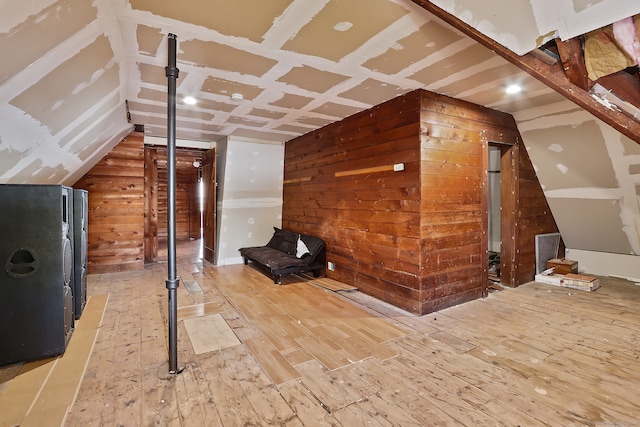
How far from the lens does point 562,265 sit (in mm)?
4410

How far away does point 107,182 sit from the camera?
191 inches

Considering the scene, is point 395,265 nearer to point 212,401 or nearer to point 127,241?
point 212,401

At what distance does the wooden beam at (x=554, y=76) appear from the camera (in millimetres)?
1792

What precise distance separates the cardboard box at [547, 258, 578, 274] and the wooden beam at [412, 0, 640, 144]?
124 inches

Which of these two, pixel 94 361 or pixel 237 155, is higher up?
pixel 237 155

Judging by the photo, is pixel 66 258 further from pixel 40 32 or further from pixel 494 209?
pixel 494 209

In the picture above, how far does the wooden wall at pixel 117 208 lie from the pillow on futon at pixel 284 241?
2226mm

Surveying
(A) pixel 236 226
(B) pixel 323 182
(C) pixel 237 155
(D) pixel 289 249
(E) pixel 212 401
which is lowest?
(E) pixel 212 401

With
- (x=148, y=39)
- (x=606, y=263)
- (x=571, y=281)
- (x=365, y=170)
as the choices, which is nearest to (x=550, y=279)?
(x=571, y=281)

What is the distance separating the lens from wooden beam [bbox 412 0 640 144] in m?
1.79

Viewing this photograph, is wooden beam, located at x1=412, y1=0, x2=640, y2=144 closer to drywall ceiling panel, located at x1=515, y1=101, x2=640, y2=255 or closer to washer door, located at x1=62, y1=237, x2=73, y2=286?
drywall ceiling panel, located at x1=515, y1=101, x2=640, y2=255

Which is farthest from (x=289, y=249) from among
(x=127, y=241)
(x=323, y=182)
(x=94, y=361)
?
(x=94, y=361)

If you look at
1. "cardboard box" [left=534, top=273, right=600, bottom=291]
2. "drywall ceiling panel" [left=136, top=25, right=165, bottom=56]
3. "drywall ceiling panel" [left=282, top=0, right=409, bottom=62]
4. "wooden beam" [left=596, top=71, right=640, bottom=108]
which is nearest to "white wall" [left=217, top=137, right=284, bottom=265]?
"drywall ceiling panel" [left=136, top=25, right=165, bottom=56]

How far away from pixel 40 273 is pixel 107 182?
10.7ft
